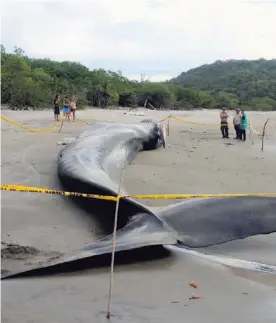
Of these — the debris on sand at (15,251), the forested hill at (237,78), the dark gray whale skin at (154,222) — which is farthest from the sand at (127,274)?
the forested hill at (237,78)

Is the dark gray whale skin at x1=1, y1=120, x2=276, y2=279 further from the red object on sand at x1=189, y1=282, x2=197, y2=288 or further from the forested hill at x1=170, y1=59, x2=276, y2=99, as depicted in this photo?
the forested hill at x1=170, y1=59, x2=276, y2=99

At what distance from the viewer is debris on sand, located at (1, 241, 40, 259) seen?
15.1 feet

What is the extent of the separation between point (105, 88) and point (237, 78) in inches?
2163

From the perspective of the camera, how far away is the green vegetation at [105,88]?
30895 mm

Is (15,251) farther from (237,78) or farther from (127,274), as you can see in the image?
(237,78)

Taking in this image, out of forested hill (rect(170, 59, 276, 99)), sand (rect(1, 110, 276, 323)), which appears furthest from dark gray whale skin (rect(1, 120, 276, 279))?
forested hill (rect(170, 59, 276, 99))

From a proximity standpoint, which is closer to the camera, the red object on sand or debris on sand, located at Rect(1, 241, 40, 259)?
the red object on sand

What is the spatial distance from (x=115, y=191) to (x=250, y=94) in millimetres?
75399

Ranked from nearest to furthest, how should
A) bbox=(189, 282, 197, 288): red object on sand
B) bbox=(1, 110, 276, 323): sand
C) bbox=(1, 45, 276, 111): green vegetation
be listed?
bbox=(1, 110, 276, 323): sand < bbox=(189, 282, 197, 288): red object on sand < bbox=(1, 45, 276, 111): green vegetation

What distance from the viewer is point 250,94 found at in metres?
78.6

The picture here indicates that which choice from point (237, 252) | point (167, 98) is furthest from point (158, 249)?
point (167, 98)

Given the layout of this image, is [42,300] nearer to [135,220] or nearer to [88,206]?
[135,220]

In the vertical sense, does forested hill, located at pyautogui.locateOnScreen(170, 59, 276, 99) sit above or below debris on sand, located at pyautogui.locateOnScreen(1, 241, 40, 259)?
above

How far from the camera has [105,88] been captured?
3972cm
